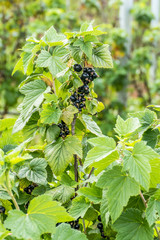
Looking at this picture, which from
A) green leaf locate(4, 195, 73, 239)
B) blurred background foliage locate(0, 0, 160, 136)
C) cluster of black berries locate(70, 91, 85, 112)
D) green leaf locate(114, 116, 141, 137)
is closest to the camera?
green leaf locate(4, 195, 73, 239)

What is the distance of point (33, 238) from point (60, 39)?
0.46 metres

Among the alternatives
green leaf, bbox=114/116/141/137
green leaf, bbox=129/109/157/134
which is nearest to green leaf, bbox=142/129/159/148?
green leaf, bbox=129/109/157/134

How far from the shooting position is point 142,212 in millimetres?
614

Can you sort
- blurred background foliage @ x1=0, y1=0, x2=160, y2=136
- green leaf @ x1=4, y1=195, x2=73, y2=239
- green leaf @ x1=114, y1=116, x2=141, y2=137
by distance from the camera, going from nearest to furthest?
green leaf @ x1=4, y1=195, x2=73, y2=239
green leaf @ x1=114, y1=116, x2=141, y2=137
blurred background foliage @ x1=0, y1=0, x2=160, y2=136

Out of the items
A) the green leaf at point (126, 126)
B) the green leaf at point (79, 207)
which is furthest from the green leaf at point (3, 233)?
the green leaf at point (126, 126)

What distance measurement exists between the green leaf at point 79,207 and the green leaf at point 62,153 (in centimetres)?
8

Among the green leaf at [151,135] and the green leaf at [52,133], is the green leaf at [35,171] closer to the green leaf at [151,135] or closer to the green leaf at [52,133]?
the green leaf at [52,133]

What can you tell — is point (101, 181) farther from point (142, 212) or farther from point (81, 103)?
point (81, 103)

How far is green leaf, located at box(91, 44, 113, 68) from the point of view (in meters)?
0.75

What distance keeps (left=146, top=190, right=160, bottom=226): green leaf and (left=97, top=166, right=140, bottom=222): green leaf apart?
47 mm

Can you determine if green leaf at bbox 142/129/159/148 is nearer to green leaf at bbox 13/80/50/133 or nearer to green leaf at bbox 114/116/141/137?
green leaf at bbox 114/116/141/137

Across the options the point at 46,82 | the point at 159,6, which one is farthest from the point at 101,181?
the point at 159,6

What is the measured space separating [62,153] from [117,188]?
19 cm

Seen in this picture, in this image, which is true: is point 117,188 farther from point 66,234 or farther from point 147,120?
point 147,120
